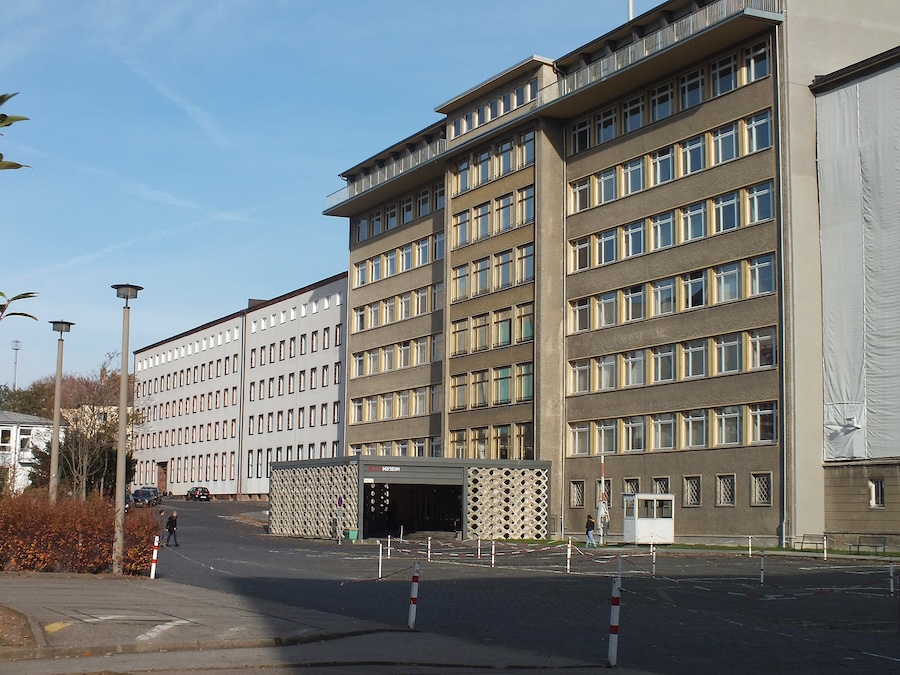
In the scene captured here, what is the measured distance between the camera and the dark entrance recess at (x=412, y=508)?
6462 cm

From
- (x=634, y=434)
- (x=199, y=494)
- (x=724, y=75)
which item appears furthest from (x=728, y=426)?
(x=199, y=494)

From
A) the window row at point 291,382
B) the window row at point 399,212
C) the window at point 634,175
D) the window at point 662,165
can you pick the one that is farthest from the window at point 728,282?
the window row at point 291,382

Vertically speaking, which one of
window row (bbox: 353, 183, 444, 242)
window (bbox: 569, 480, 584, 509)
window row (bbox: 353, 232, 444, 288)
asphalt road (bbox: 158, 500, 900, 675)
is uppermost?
window row (bbox: 353, 183, 444, 242)

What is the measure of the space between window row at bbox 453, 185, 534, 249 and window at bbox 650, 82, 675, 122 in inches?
322

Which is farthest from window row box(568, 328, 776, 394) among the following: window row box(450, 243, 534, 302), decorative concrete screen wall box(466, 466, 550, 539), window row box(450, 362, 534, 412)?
window row box(450, 243, 534, 302)

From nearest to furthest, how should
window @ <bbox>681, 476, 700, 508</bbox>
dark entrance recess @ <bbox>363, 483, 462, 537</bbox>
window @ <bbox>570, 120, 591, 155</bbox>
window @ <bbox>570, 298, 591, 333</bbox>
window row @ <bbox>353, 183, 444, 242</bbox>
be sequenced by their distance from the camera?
window @ <bbox>681, 476, 700, 508</bbox>
window @ <bbox>570, 298, 591, 333</bbox>
window @ <bbox>570, 120, 591, 155</bbox>
dark entrance recess @ <bbox>363, 483, 462, 537</bbox>
window row @ <bbox>353, 183, 444, 242</bbox>

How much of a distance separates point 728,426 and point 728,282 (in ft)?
19.1

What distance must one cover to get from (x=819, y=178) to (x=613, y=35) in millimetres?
12696

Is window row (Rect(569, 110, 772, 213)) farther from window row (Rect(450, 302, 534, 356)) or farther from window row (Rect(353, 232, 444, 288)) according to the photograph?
window row (Rect(353, 232, 444, 288))

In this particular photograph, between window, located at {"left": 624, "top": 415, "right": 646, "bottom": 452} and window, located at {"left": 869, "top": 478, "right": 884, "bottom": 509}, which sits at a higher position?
window, located at {"left": 624, "top": 415, "right": 646, "bottom": 452}

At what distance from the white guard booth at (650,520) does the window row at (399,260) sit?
23893 millimetres

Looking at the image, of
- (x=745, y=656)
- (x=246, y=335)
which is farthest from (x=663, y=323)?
(x=246, y=335)

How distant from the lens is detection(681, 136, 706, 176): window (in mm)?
52000

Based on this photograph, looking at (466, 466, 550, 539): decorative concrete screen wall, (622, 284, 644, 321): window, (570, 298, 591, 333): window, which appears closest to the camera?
(622, 284, 644, 321): window
